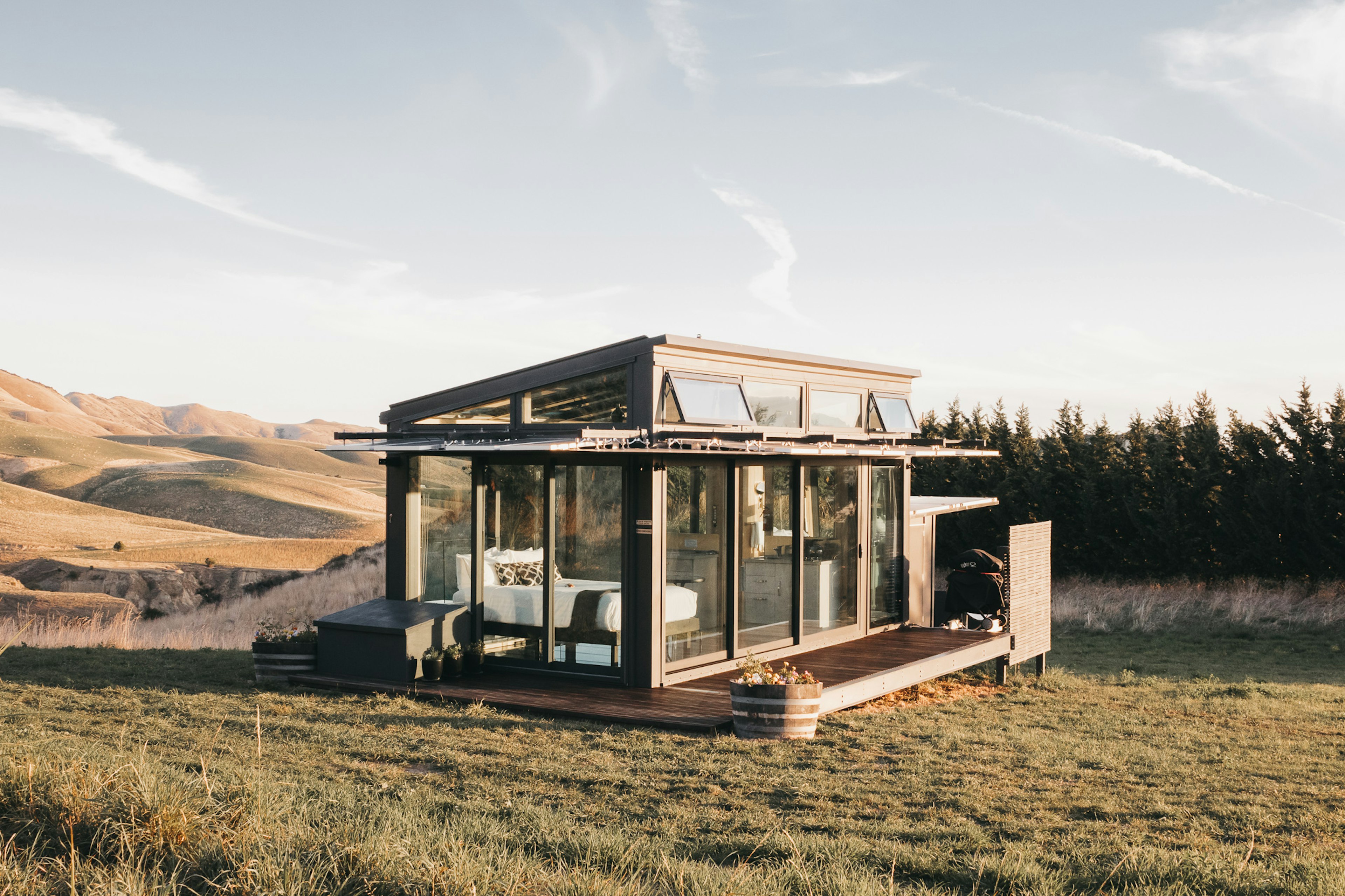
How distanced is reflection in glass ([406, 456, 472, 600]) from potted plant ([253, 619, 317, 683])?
3.65ft

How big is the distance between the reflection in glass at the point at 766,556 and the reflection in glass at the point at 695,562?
0.82ft

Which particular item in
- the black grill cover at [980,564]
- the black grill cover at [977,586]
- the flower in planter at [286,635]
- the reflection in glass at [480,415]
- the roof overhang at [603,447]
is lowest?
the flower in planter at [286,635]

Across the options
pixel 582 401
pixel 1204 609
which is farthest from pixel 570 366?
pixel 1204 609

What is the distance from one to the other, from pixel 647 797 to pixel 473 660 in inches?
153

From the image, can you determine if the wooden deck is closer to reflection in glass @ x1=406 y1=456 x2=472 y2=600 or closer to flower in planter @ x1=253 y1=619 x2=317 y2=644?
flower in planter @ x1=253 y1=619 x2=317 y2=644

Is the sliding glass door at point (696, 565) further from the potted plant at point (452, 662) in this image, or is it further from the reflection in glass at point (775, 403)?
the potted plant at point (452, 662)

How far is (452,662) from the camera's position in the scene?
29.4ft

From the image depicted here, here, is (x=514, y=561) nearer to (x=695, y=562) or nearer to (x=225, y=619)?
(x=695, y=562)

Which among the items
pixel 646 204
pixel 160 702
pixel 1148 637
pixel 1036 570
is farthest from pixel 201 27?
pixel 1148 637

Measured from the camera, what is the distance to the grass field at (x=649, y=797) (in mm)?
4012

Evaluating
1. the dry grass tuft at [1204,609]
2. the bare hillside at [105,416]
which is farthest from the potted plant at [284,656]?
the bare hillside at [105,416]

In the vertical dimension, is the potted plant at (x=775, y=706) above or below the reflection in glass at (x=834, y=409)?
below

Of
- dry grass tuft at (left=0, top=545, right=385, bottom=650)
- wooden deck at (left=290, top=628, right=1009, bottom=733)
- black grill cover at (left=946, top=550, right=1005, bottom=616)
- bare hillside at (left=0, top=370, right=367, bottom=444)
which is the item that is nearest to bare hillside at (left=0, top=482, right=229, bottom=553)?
dry grass tuft at (left=0, top=545, right=385, bottom=650)

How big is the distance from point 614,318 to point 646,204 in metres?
2.53
